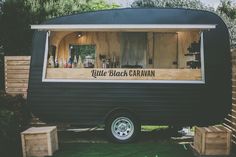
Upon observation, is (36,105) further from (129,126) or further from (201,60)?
(201,60)

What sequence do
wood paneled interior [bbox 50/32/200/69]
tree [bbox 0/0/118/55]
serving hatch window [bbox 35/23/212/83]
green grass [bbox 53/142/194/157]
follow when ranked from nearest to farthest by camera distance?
1. green grass [bbox 53/142/194/157]
2. serving hatch window [bbox 35/23/212/83]
3. wood paneled interior [bbox 50/32/200/69]
4. tree [bbox 0/0/118/55]

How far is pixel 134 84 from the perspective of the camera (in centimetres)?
1202

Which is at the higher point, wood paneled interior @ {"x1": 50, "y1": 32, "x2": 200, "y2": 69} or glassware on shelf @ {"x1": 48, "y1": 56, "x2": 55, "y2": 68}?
wood paneled interior @ {"x1": 50, "y1": 32, "x2": 200, "y2": 69}

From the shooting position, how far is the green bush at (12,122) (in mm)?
9875

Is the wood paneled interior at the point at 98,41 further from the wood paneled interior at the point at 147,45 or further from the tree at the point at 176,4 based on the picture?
the tree at the point at 176,4

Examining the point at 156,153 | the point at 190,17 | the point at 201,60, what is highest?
the point at 190,17

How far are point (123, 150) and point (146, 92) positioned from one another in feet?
5.22

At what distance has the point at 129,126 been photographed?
12.1 metres

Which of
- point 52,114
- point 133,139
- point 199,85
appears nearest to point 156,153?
point 133,139

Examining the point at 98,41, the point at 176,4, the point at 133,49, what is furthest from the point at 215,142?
the point at 176,4

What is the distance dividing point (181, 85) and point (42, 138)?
360 cm

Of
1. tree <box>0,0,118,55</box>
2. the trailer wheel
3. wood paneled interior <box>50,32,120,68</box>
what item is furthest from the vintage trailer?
tree <box>0,0,118,55</box>

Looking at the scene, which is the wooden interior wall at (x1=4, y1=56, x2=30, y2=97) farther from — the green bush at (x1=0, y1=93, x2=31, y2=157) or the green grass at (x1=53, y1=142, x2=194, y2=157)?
the green grass at (x1=53, y1=142, x2=194, y2=157)

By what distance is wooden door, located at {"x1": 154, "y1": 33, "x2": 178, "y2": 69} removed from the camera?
14922 millimetres
